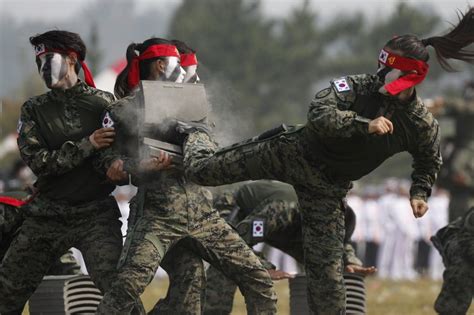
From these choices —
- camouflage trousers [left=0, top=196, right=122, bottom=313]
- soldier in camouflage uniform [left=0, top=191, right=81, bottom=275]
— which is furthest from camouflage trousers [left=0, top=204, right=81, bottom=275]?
camouflage trousers [left=0, top=196, right=122, bottom=313]

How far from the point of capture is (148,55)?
30.8 feet

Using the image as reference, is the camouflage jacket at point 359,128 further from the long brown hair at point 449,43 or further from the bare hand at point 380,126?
the long brown hair at point 449,43

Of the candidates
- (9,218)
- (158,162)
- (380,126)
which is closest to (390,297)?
(9,218)

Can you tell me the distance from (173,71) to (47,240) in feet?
5.10

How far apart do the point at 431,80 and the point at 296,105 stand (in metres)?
6.67

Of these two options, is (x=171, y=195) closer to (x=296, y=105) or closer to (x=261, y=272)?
(x=261, y=272)

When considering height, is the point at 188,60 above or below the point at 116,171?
above

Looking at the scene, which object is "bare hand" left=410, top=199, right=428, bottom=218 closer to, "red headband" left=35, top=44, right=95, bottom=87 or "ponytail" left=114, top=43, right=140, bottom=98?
"ponytail" left=114, top=43, right=140, bottom=98

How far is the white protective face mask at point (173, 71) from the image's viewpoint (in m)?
9.31

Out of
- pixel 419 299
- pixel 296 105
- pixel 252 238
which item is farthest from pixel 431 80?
pixel 252 238

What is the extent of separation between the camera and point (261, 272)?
9.22m

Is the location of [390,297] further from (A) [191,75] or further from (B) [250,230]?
(A) [191,75]

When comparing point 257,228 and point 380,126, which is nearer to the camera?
point 380,126

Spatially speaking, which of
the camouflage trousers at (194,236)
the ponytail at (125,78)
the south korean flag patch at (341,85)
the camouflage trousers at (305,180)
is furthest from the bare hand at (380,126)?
the ponytail at (125,78)
